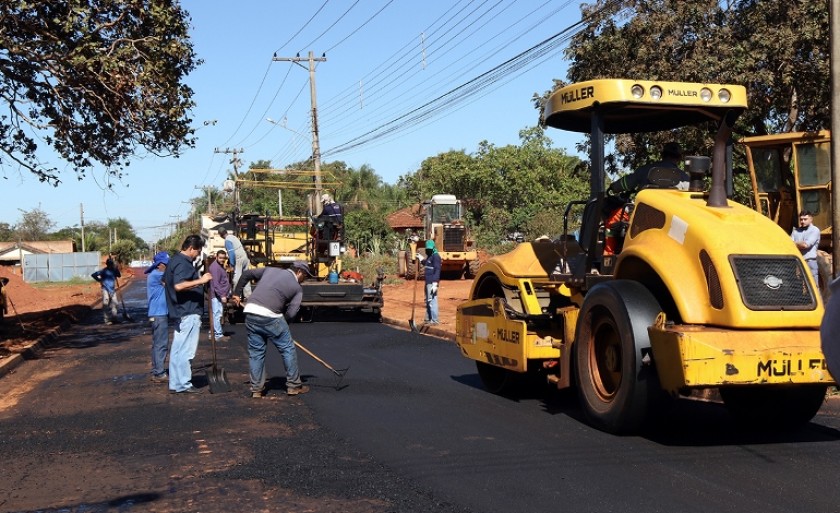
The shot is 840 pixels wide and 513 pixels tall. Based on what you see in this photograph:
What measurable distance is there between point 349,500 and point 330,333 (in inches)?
439

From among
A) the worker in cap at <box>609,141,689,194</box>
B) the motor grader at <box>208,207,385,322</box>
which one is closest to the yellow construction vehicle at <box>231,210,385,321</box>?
the motor grader at <box>208,207,385,322</box>

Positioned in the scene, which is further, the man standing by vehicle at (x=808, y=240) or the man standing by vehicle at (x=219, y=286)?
→ the man standing by vehicle at (x=219, y=286)

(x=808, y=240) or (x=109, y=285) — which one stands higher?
(x=808, y=240)

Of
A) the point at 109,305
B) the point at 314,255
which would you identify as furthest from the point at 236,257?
the point at 109,305

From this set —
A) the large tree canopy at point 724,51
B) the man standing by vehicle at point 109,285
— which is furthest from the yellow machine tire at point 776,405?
the man standing by vehicle at point 109,285

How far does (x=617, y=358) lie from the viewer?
7.05 metres

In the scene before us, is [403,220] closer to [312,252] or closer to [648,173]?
[312,252]

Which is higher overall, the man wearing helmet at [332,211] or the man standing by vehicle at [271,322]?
the man wearing helmet at [332,211]

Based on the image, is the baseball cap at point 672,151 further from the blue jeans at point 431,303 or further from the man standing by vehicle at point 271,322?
the blue jeans at point 431,303

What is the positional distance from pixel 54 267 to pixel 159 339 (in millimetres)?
62330

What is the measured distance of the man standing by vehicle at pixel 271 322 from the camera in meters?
9.48

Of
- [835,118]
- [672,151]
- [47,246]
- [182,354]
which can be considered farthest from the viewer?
[47,246]

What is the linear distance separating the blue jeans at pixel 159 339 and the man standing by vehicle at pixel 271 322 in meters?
1.63

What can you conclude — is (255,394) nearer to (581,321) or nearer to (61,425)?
(61,425)
